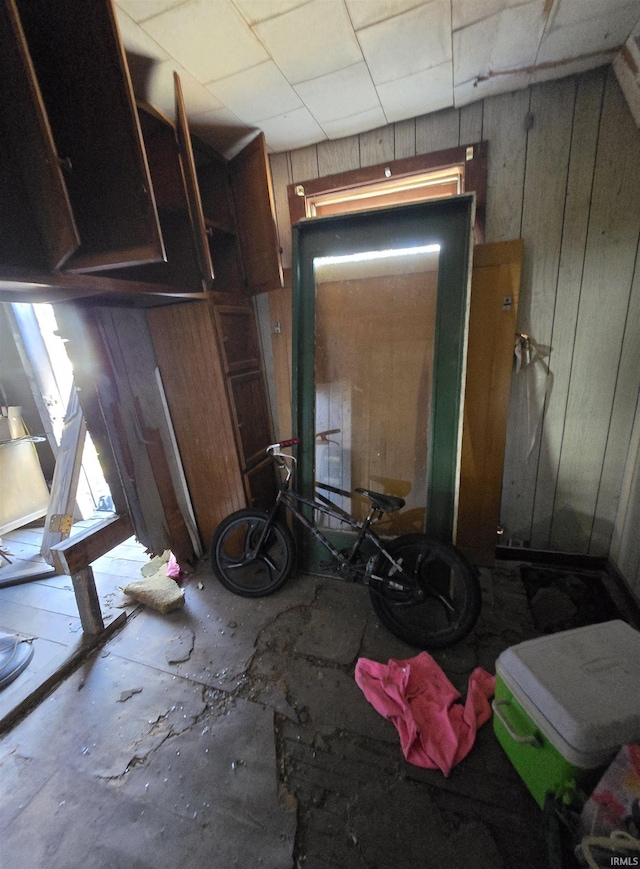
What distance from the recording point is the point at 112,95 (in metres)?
1.11

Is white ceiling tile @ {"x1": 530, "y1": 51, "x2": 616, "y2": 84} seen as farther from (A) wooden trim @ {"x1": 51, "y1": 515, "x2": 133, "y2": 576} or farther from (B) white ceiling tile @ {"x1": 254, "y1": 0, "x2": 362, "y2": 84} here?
(A) wooden trim @ {"x1": 51, "y1": 515, "x2": 133, "y2": 576}

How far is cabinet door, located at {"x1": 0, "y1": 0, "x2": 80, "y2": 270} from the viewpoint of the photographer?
0.96 m

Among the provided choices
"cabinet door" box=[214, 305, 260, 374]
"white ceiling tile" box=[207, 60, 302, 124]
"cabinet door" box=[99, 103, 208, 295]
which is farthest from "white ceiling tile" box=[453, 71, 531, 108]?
"cabinet door" box=[214, 305, 260, 374]

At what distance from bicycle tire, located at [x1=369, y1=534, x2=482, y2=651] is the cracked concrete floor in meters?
0.09

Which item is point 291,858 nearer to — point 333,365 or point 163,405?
point 333,365

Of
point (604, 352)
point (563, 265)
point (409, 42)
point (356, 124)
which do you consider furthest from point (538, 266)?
point (356, 124)

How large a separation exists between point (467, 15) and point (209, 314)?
1583mm

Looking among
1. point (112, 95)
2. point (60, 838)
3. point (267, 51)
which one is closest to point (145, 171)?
point (112, 95)

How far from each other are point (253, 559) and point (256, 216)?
2096 mm

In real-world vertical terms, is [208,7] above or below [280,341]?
above

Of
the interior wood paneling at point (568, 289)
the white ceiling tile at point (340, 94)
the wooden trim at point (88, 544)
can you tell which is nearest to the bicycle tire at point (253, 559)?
→ the wooden trim at point (88, 544)

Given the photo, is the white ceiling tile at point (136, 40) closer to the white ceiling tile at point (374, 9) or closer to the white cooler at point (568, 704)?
the white ceiling tile at point (374, 9)

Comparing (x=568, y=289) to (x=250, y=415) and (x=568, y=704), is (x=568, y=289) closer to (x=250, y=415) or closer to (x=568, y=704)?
(x=568, y=704)

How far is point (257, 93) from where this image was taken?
59.7 inches
